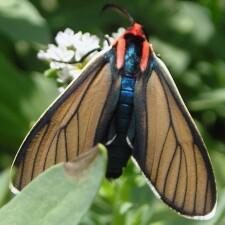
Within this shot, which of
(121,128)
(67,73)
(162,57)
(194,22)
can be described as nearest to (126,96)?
(121,128)

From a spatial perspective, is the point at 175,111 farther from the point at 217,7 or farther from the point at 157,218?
the point at 217,7

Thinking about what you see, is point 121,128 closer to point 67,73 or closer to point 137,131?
point 137,131

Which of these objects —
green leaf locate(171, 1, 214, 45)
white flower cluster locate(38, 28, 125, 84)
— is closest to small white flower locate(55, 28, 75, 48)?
white flower cluster locate(38, 28, 125, 84)

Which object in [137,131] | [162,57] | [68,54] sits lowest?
[162,57]

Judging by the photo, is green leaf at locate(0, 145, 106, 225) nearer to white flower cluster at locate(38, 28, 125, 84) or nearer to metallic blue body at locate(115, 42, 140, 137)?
metallic blue body at locate(115, 42, 140, 137)

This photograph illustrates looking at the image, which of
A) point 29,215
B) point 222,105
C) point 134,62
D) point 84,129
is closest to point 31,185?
point 29,215

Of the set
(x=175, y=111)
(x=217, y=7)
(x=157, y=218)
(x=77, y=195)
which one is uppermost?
(x=77, y=195)
